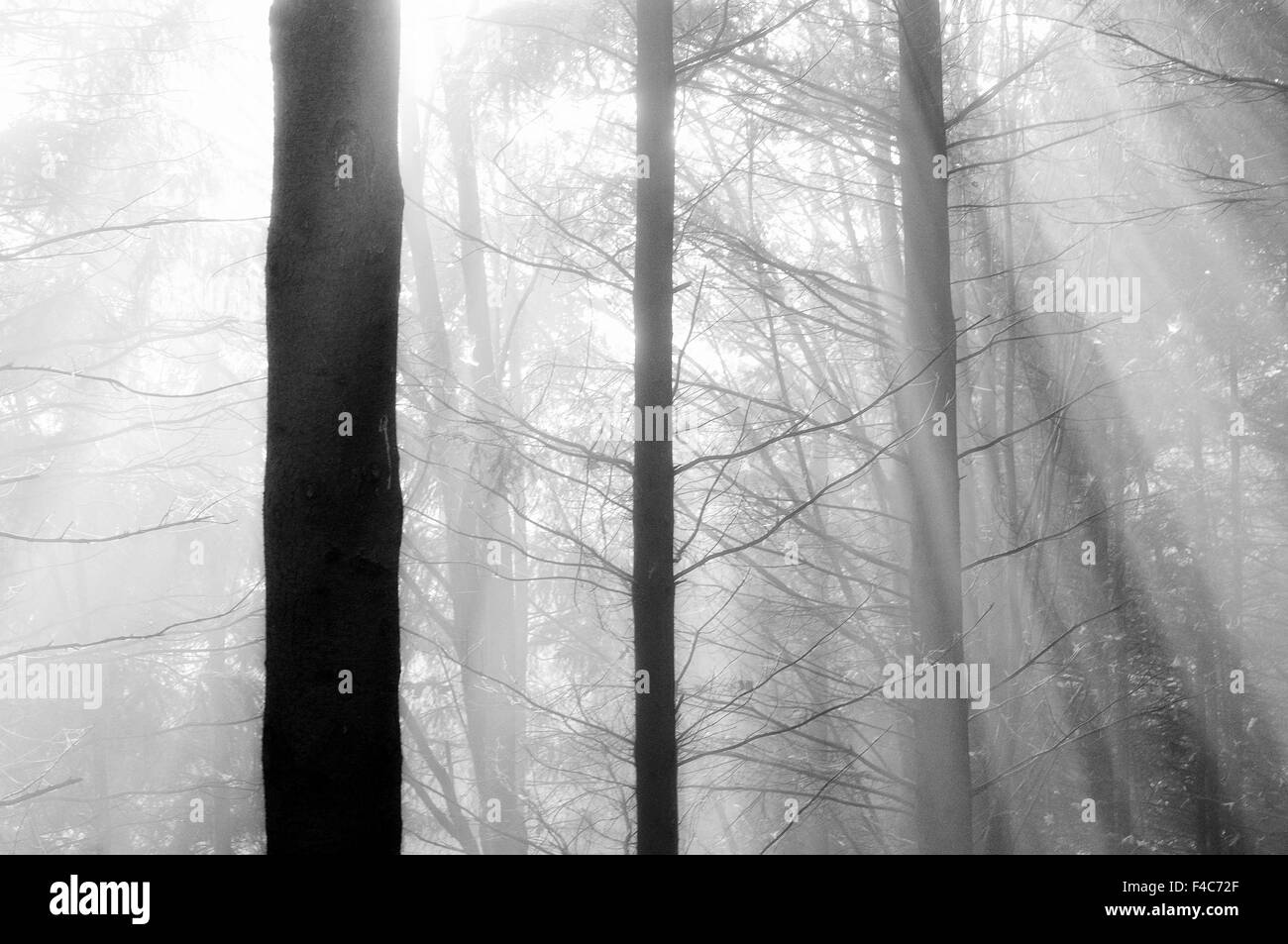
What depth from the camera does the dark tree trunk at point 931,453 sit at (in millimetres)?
5750

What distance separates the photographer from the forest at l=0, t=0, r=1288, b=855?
280 cm

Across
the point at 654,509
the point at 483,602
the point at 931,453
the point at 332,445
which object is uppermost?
the point at 931,453

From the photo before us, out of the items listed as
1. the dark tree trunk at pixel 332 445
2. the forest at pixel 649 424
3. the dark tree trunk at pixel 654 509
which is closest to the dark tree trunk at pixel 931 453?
the forest at pixel 649 424

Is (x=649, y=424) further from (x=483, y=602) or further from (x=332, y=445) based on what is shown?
(x=483, y=602)

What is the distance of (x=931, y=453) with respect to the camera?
19.0ft

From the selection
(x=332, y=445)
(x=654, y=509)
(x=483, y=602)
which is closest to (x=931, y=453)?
(x=654, y=509)

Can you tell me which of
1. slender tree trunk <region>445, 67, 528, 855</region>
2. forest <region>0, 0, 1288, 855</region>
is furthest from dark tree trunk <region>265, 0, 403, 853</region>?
slender tree trunk <region>445, 67, 528, 855</region>

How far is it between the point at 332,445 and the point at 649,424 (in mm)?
1828

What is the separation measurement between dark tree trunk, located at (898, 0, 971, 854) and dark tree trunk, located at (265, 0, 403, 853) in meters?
3.79

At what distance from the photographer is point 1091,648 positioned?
1155 cm

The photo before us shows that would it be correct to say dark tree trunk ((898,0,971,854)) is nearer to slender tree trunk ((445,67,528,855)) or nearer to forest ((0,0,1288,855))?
forest ((0,0,1288,855))

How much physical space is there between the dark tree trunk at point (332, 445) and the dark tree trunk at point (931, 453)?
3.79m
